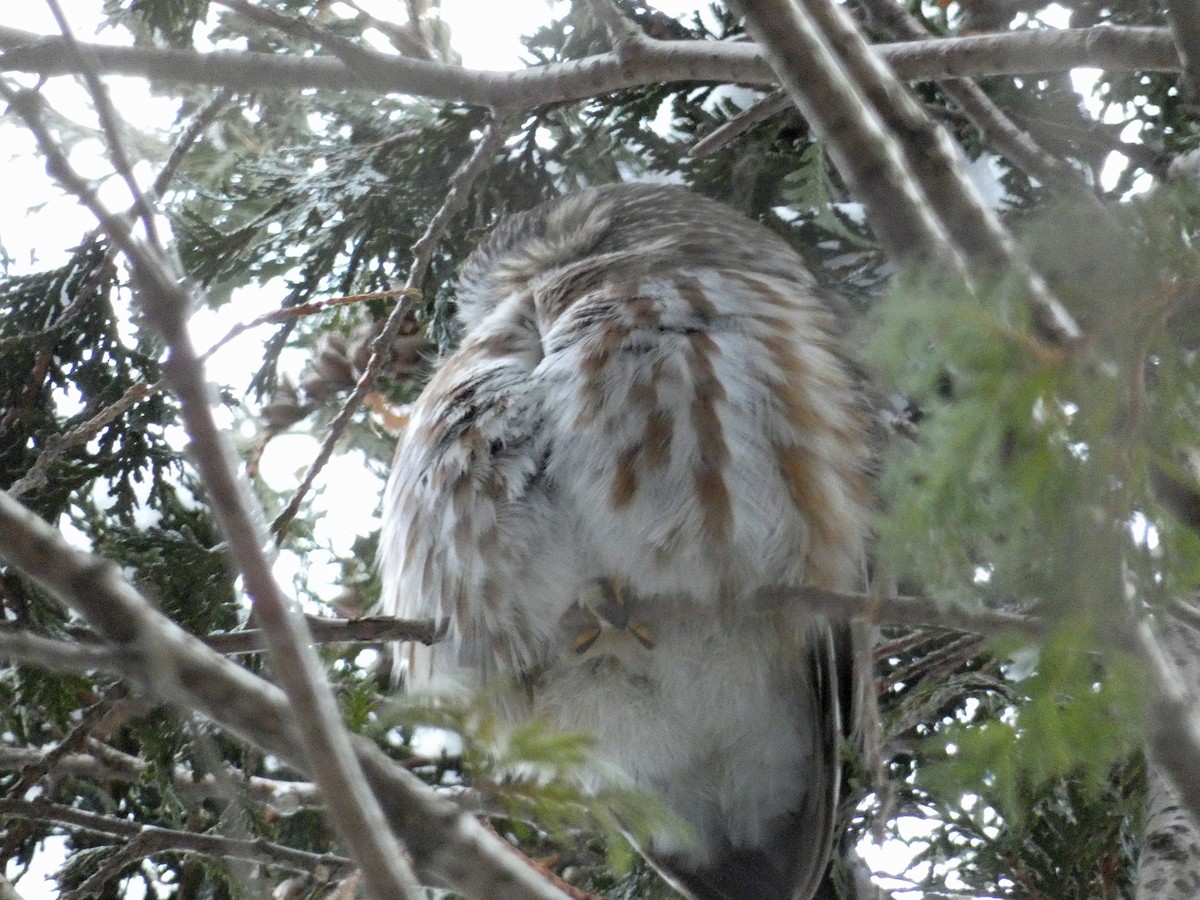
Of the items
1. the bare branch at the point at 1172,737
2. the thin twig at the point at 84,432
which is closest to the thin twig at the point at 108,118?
the thin twig at the point at 84,432

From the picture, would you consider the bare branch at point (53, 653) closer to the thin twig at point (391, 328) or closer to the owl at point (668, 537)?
the thin twig at point (391, 328)

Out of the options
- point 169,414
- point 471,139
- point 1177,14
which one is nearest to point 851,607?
point 1177,14

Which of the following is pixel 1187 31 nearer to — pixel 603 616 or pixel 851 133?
pixel 851 133

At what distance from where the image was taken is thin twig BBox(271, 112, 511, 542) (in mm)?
2350

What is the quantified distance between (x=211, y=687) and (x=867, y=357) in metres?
0.66

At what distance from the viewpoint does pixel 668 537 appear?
2.32 meters

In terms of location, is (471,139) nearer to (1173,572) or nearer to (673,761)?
(673,761)

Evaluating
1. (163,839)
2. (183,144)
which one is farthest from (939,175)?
(163,839)

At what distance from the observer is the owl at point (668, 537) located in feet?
7.74

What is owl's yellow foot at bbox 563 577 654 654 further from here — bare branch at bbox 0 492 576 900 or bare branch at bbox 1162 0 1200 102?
bare branch at bbox 1162 0 1200 102

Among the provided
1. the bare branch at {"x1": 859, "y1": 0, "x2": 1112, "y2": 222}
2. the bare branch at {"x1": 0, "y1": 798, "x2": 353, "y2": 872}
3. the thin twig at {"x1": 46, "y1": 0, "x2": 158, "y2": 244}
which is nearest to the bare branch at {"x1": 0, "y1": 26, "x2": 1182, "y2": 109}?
the bare branch at {"x1": 859, "y1": 0, "x2": 1112, "y2": 222}

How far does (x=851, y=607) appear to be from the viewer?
1.89 m

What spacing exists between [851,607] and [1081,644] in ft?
2.51

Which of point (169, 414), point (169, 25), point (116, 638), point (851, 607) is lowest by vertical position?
point (116, 638)
